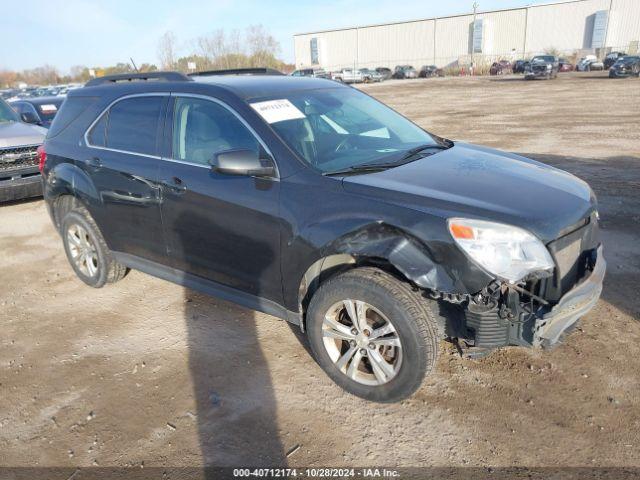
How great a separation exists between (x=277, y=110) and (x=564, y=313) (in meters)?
2.21

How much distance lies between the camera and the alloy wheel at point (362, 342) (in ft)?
9.39

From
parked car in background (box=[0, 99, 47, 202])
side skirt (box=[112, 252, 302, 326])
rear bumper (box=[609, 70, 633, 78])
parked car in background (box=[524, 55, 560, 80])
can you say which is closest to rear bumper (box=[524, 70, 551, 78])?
parked car in background (box=[524, 55, 560, 80])

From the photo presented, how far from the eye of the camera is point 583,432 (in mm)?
2719

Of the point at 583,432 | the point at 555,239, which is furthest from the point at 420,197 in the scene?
the point at 583,432

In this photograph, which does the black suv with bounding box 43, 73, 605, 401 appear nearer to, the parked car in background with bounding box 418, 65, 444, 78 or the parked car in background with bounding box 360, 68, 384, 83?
the parked car in background with bounding box 360, 68, 384, 83

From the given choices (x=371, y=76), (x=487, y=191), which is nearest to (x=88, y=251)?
(x=487, y=191)

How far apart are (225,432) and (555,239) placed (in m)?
2.15

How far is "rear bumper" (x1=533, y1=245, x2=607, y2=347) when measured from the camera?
2.57 metres

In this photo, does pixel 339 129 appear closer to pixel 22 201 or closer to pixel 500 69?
pixel 22 201

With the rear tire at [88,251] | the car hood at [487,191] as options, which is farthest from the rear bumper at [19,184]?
the car hood at [487,191]

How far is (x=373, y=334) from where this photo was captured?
289 cm

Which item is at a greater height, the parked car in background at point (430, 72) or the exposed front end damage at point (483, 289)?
the exposed front end damage at point (483, 289)

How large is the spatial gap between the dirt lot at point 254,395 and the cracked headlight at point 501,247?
94 cm

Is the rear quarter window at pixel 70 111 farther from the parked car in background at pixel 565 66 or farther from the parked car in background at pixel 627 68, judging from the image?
→ the parked car in background at pixel 565 66
